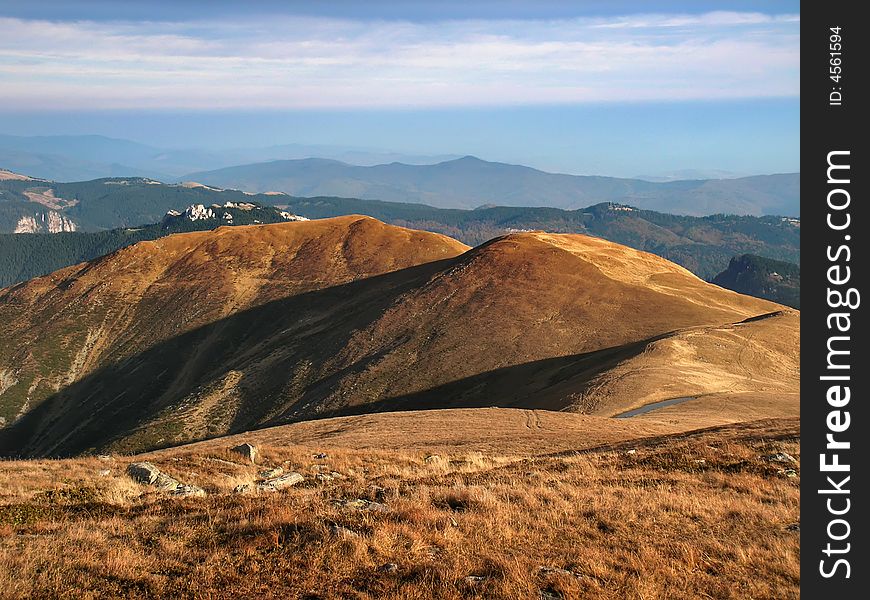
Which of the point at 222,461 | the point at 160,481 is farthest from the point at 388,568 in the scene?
the point at 222,461

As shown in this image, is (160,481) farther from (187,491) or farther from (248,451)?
(248,451)

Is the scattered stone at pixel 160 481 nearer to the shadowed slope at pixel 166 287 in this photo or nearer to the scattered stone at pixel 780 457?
the scattered stone at pixel 780 457

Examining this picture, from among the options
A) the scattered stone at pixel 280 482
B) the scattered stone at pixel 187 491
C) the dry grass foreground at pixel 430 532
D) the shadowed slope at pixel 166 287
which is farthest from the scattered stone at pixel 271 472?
the shadowed slope at pixel 166 287

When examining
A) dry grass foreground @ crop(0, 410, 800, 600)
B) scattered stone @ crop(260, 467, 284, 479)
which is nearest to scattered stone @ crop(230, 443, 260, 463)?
scattered stone @ crop(260, 467, 284, 479)

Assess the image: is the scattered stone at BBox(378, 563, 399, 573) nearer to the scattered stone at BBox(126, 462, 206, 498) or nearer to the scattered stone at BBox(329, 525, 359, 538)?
the scattered stone at BBox(329, 525, 359, 538)

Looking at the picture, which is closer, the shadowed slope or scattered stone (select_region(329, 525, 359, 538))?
scattered stone (select_region(329, 525, 359, 538))
